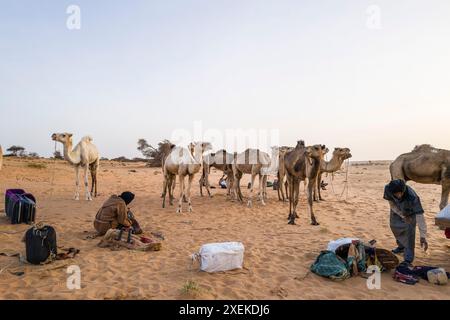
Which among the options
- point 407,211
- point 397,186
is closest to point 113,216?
point 397,186

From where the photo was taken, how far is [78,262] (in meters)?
5.91

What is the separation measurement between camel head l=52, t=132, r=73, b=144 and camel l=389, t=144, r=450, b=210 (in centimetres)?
1158

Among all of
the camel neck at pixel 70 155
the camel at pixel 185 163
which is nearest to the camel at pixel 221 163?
the camel at pixel 185 163

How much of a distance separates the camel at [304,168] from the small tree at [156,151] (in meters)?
4.84

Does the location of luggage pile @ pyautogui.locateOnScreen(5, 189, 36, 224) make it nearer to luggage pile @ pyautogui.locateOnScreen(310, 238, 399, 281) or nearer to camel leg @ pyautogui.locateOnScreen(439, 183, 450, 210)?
luggage pile @ pyautogui.locateOnScreen(310, 238, 399, 281)

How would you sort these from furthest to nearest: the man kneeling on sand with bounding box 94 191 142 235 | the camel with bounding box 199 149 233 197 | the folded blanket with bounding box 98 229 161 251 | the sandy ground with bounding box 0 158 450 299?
1. the camel with bounding box 199 149 233 197
2. the man kneeling on sand with bounding box 94 191 142 235
3. the folded blanket with bounding box 98 229 161 251
4. the sandy ground with bounding box 0 158 450 299

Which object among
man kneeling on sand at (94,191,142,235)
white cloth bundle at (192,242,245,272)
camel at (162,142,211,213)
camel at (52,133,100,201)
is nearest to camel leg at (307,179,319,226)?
camel at (162,142,211,213)

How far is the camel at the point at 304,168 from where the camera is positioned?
9.11m

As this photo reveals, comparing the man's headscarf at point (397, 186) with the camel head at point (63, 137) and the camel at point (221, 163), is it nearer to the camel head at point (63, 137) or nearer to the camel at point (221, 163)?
the camel at point (221, 163)

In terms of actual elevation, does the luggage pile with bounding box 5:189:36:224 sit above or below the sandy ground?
above

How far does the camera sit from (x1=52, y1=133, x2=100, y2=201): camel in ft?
41.1
